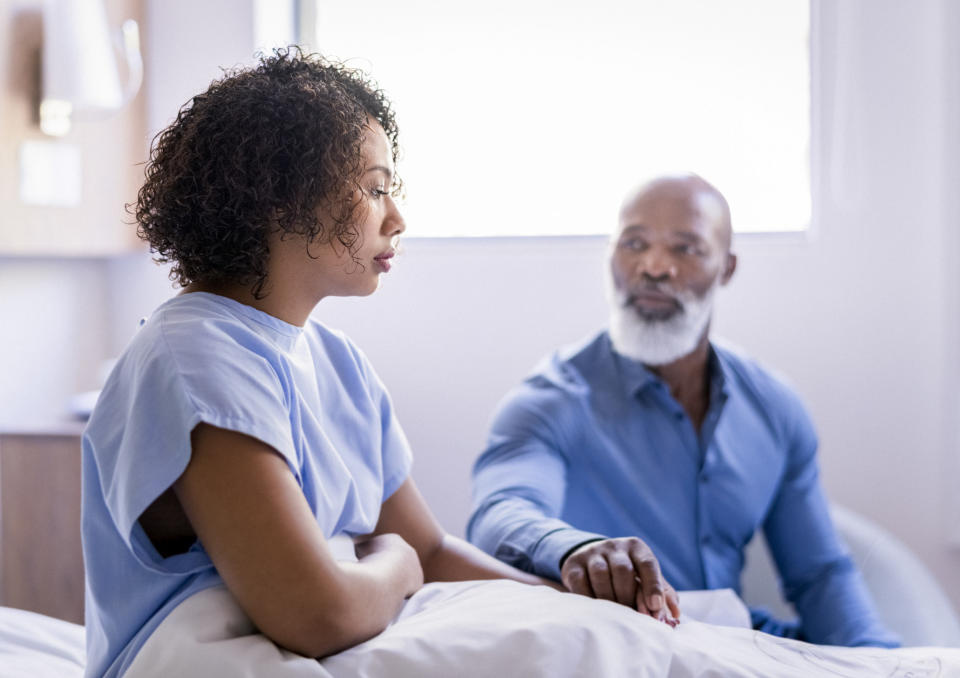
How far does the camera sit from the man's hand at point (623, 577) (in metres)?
1.08

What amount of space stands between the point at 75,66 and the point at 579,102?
127 centimetres

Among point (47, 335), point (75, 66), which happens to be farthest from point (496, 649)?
point (47, 335)

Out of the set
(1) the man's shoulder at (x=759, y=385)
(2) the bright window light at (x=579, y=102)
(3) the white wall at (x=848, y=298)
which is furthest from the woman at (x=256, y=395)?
(2) the bright window light at (x=579, y=102)

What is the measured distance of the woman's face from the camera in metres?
1.06

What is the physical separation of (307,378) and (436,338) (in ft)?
5.13

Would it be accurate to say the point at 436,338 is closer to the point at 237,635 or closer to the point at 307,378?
the point at 307,378

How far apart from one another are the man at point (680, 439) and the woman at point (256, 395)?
62 centimetres

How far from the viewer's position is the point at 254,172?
1011 millimetres

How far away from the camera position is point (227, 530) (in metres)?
0.87

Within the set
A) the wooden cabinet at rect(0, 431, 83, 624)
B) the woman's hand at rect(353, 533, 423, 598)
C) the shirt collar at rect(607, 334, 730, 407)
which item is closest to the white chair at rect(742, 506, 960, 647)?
the shirt collar at rect(607, 334, 730, 407)

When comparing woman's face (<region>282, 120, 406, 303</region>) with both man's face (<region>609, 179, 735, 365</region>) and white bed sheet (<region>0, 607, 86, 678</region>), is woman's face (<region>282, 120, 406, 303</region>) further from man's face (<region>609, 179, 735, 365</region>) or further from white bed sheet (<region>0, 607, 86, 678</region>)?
man's face (<region>609, 179, 735, 365</region>)

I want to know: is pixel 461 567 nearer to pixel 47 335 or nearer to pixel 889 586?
pixel 889 586

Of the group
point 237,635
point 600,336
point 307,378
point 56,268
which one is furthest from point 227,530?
point 56,268

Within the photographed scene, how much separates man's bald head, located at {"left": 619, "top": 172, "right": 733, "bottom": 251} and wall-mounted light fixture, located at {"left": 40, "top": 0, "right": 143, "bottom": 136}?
121cm
